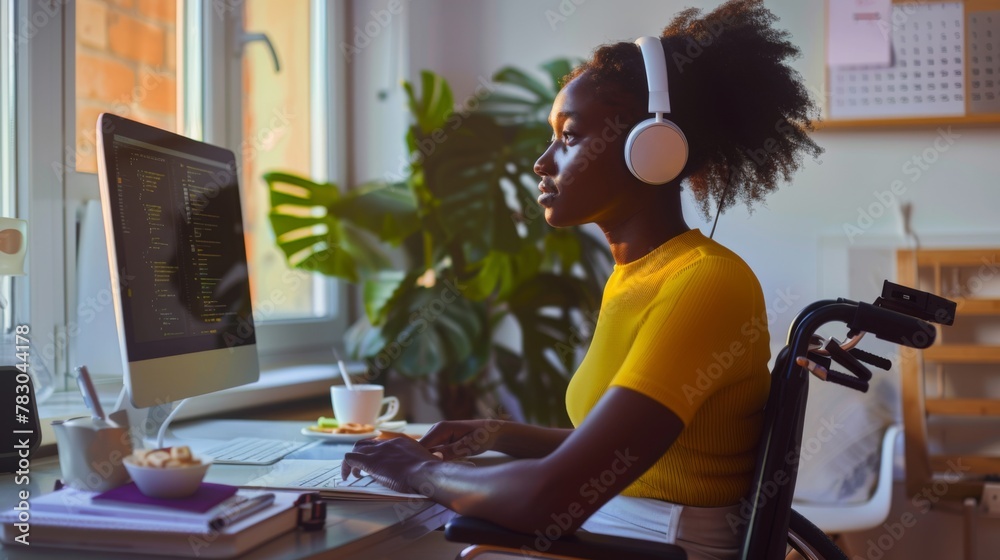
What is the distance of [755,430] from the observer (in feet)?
3.43

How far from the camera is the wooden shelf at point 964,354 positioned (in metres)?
2.16

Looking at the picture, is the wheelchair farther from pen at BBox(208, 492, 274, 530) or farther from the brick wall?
the brick wall

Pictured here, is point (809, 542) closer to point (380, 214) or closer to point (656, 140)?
point (656, 140)

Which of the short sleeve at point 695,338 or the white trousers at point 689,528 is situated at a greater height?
the short sleeve at point 695,338

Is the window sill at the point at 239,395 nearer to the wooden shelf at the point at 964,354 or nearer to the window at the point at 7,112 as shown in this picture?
the window at the point at 7,112

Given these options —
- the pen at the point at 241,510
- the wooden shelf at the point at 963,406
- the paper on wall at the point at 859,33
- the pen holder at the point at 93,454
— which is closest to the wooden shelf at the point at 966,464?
the wooden shelf at the point at 963,406

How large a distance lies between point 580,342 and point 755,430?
1350 millimetres

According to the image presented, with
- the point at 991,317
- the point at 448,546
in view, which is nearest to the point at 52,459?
the point at 448,546

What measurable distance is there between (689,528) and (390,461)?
0.36 m

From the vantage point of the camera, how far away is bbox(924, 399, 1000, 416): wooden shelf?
7.09ft

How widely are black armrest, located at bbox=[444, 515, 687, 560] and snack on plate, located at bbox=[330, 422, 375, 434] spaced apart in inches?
21.6

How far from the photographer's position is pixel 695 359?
930 millimetres

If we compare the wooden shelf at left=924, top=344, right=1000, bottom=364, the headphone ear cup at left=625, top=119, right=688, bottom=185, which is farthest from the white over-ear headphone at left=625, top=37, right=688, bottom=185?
the wooden shelf at left=924, top=344, right=1000, bottom=364

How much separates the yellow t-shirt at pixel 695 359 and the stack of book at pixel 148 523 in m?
0.40
